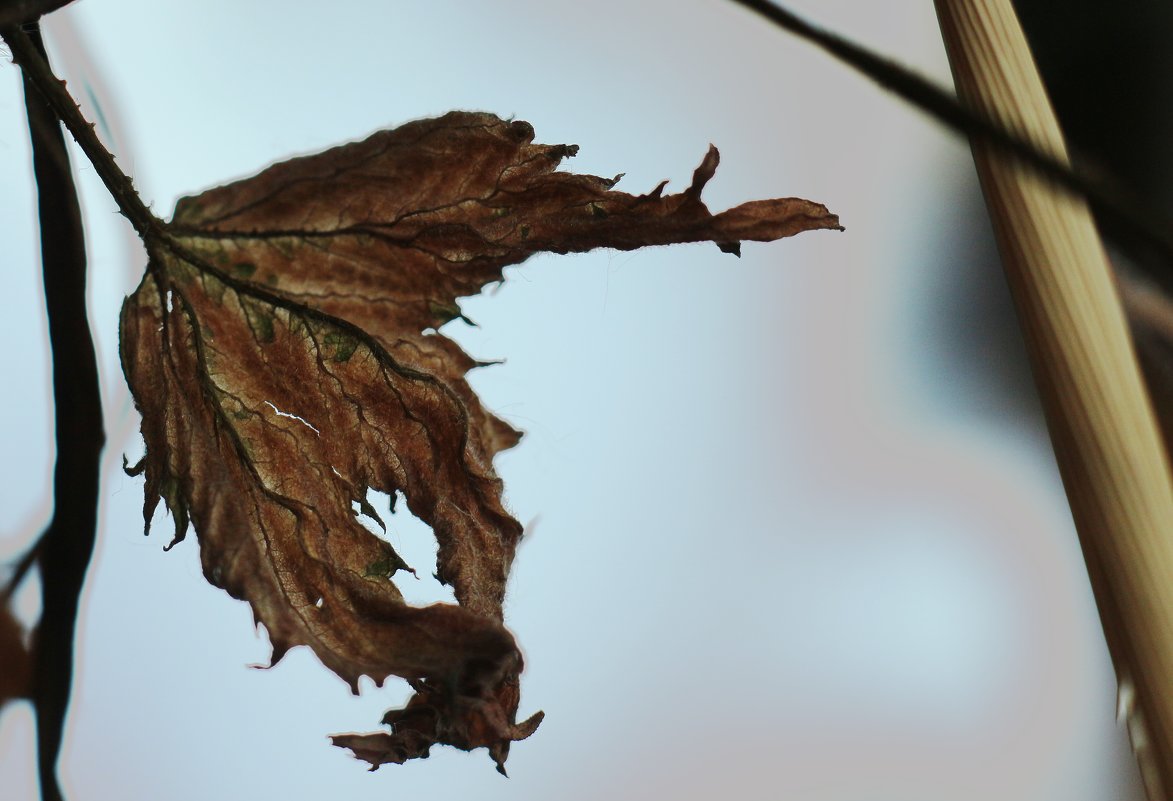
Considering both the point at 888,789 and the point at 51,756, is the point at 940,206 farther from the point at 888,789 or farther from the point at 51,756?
the point at 51,756

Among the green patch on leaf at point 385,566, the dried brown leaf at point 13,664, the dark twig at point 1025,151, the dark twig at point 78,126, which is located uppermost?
the dark twig at point 78,126

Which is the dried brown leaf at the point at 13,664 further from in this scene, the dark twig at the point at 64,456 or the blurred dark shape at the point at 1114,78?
the blurred dark shape at the point at 1114,78

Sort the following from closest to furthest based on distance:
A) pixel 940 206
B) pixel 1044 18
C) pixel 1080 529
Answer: pixel 1080 529, pixel 1044 18, pixel 940 206

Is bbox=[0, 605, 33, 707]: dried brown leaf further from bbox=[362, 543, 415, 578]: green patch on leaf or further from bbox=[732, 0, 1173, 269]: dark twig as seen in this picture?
bbox=[732, 0, 1173, 269]: dark twig

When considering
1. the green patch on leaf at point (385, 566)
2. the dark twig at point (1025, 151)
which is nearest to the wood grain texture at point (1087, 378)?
the dark twig at point (1025, 151)

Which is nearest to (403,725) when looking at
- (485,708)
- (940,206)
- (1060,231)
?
(485,708)

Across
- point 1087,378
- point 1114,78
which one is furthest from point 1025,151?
point 1114,78
